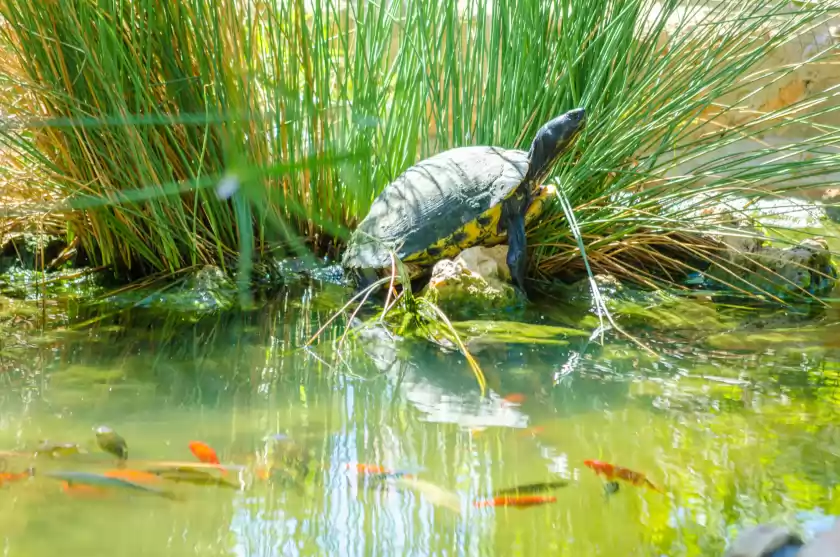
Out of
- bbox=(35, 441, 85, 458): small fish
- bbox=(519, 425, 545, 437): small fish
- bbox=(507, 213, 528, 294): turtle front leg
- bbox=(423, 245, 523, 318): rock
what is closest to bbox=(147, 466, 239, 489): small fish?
bbox=(35, 441, 85, 458): small fish

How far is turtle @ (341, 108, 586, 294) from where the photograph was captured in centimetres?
224

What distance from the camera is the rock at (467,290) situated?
7.15 feet

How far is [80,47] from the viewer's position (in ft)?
6.43

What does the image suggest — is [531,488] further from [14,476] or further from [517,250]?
[517,250]

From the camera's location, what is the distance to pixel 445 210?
7.49 feet

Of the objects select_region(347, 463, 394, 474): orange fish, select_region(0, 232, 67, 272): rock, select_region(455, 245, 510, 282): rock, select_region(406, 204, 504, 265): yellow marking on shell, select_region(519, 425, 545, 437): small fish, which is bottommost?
select_region(347, 463, 394, 474): orange fish

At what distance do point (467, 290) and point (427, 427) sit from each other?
36.2 inches

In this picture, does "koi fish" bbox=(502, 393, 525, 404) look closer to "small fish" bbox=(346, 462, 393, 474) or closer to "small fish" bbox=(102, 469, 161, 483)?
"small fish" bbox=(346, 462, 393, 474)

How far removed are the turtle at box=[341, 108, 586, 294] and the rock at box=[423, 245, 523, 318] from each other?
3.3 inches

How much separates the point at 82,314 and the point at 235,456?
1244mm

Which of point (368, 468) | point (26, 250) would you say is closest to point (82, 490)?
point (368, 468)

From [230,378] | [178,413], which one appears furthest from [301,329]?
[178,413]

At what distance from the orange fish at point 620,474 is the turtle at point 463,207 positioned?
1.18 meters

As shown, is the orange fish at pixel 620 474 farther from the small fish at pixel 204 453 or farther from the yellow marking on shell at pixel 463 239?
the yellow marking on shell at pixel 463 239
